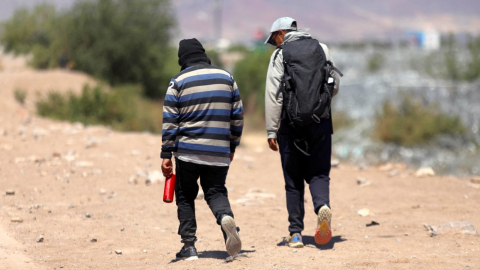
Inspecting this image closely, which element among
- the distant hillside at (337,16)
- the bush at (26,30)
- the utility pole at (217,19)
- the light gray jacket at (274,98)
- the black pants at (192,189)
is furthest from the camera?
the distant hillside at (337,16)

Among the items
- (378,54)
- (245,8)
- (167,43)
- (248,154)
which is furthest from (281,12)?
Answer: (248,154)

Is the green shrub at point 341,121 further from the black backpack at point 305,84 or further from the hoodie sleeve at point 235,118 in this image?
the hoodie sleeve at point 235,118

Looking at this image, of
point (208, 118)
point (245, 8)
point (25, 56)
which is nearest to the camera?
point (208, 118)

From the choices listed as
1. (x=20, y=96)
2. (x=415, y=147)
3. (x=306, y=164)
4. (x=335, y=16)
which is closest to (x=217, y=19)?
(x=335, y=16)

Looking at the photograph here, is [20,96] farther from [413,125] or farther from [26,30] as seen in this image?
[26,30]

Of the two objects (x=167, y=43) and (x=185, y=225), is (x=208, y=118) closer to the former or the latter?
(x=185, y=225)

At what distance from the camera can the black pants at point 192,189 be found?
4672 millimetres

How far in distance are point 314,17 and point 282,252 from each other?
159 meters

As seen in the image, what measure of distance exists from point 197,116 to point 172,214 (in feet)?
8.10

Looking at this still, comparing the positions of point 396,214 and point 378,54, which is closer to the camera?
point 396,214

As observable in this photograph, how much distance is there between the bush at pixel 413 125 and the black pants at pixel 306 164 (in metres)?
10.4

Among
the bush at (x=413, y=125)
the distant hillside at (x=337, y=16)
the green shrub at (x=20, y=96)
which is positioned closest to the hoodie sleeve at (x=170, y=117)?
the bush at (x=413, y=125)

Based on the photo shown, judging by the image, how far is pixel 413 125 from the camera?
15.4 m

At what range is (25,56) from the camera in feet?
92.3
